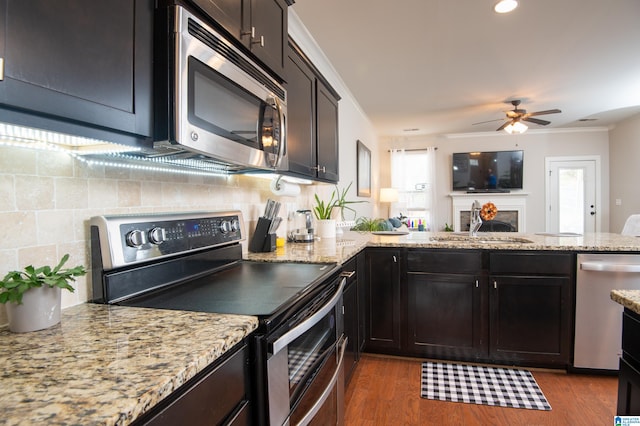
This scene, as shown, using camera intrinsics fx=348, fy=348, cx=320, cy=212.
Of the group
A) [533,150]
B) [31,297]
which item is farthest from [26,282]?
[533,150]

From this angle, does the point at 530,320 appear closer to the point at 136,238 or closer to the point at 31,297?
the point at 136,238

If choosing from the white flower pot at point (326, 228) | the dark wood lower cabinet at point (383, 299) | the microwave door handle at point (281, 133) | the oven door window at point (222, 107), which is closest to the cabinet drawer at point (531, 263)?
the dark wood lower cabinet at point (383, 299)

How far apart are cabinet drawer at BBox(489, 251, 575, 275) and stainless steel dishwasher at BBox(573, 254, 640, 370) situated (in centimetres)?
8

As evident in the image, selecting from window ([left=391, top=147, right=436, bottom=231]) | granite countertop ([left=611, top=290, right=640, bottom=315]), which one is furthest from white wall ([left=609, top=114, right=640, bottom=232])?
granite countertop ([left=611, top=290, right=640, bottom=315])

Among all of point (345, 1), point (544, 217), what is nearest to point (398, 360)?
point (345, 1)

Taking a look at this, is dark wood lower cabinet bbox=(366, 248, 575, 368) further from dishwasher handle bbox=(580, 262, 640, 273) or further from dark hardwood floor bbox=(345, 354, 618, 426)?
dark hardwood floor bbox=(345, 354, 618, 426)

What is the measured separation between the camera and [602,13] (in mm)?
2623

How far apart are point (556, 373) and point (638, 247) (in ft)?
3.25

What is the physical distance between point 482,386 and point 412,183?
5447 millimetres

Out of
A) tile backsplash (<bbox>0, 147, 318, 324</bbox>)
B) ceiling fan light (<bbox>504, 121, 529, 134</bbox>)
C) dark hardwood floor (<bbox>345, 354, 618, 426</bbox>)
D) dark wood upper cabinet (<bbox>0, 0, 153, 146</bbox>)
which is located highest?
ceiling fan light (<bbox>504, 121, 529, 134</bbox>)

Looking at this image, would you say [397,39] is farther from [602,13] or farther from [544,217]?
[544,217]

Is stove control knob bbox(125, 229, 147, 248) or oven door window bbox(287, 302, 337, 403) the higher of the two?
stove control knob bbox(125, 229, 147, 248)

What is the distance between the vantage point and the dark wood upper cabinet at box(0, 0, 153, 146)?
61cm

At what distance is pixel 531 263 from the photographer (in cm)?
237
